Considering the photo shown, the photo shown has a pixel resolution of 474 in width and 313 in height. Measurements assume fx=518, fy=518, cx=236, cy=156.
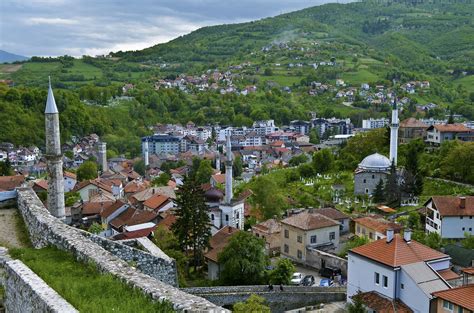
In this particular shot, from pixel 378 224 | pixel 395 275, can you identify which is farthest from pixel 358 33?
pixel 395 275

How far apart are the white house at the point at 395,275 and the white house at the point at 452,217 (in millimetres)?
7338

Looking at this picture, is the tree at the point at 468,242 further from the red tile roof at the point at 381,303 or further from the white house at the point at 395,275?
the red tile roof at the point at 381,303

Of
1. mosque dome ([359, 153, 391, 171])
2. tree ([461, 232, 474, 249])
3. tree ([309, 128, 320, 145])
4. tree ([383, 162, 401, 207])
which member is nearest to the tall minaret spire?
tree ([461, 232, 474, 249])

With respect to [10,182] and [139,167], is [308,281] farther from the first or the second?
[139,167]

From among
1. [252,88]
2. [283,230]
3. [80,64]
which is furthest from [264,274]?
[80,64]

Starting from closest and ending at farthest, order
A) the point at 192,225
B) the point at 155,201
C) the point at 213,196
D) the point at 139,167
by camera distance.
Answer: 1. the point at 192,225
2. the point at 213,196
3. the point at 155,201
4. the point at 139,167

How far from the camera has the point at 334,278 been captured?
63.5 feet

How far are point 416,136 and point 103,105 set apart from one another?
53.5 metres

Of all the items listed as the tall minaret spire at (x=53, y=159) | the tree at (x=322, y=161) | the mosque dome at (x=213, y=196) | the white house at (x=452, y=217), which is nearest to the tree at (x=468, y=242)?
the white house at (x=452, y=217)

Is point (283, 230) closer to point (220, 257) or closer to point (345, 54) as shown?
point (220, 257)

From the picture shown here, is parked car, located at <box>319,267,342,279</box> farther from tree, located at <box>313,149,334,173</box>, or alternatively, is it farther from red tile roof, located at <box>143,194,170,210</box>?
tree, located at <box>313,149,334,173</box>

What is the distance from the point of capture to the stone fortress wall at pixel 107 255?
4.40 meters

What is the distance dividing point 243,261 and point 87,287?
13.4 metres

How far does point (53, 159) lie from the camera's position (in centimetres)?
1490
